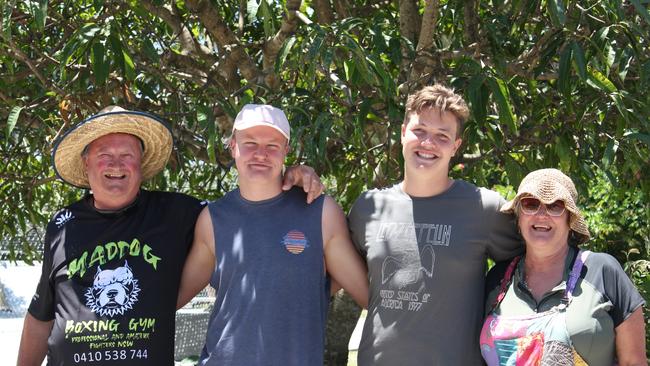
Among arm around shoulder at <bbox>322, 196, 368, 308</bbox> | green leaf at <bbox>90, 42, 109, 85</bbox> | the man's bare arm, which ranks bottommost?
arm around shoulder at <bbox>322, 196, 368, 308</bbox>

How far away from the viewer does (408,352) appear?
2918 millimetres

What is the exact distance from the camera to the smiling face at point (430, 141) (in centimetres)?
298

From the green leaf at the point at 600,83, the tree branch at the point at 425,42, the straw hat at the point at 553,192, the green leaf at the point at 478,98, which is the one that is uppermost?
the tree branch at the point at 425,42

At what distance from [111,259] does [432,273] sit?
1.21m

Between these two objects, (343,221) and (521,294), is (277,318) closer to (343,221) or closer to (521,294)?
(343,221)

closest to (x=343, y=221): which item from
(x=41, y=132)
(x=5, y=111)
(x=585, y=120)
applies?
(x=585, y=120)

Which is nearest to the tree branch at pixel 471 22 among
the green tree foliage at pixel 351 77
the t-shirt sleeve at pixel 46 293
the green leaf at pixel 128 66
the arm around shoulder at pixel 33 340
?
the green tree foliage at pixel 351 77

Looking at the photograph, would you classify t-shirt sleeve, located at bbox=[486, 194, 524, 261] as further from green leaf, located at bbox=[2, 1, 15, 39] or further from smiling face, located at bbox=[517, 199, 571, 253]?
green leaf, located at bbox=[2, 1, 15, 39]

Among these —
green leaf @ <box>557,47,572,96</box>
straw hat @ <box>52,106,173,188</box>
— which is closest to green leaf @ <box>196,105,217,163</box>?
straw hat @ <box>52,106,173,188</box>

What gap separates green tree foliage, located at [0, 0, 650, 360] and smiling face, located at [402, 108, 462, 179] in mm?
340

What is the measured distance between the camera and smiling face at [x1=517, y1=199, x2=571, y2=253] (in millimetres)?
2836

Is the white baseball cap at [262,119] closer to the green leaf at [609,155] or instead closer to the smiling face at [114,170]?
the smiling face at [114,170]

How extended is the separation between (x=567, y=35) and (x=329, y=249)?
147 centimetres

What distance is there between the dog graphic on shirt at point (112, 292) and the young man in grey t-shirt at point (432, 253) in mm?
887
